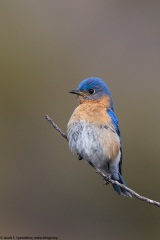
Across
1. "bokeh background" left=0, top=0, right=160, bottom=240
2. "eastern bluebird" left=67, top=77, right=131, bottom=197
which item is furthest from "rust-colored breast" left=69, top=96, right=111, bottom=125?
"bokeh background" left=0, top=0, right=160, bottom=240

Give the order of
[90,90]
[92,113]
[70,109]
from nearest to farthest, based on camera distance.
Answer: [92,113] < [90,90] < [70,109]

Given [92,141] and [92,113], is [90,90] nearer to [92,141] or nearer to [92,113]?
[92,113]

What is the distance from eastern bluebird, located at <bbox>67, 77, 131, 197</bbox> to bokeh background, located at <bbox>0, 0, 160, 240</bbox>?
4116 mm

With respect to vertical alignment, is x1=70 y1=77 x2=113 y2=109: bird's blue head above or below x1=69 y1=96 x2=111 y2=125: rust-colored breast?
above

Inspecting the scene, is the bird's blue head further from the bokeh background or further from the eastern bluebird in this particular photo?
the bokeh background

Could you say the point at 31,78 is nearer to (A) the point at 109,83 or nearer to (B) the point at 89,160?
(A) the point at 109,83

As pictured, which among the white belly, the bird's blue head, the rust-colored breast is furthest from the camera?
the bird's blue head

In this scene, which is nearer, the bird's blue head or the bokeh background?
the bird's blue head

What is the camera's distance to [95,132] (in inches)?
340

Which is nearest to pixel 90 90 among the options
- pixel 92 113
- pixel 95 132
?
pixel 92 113

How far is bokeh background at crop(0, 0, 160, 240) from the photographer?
521 inches

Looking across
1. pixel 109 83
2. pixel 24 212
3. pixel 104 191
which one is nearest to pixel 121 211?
pixel 104 191

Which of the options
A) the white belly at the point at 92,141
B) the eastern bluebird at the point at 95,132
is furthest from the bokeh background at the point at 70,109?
the white belly at the point at 92,141

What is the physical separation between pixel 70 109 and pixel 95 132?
5.49 meters
